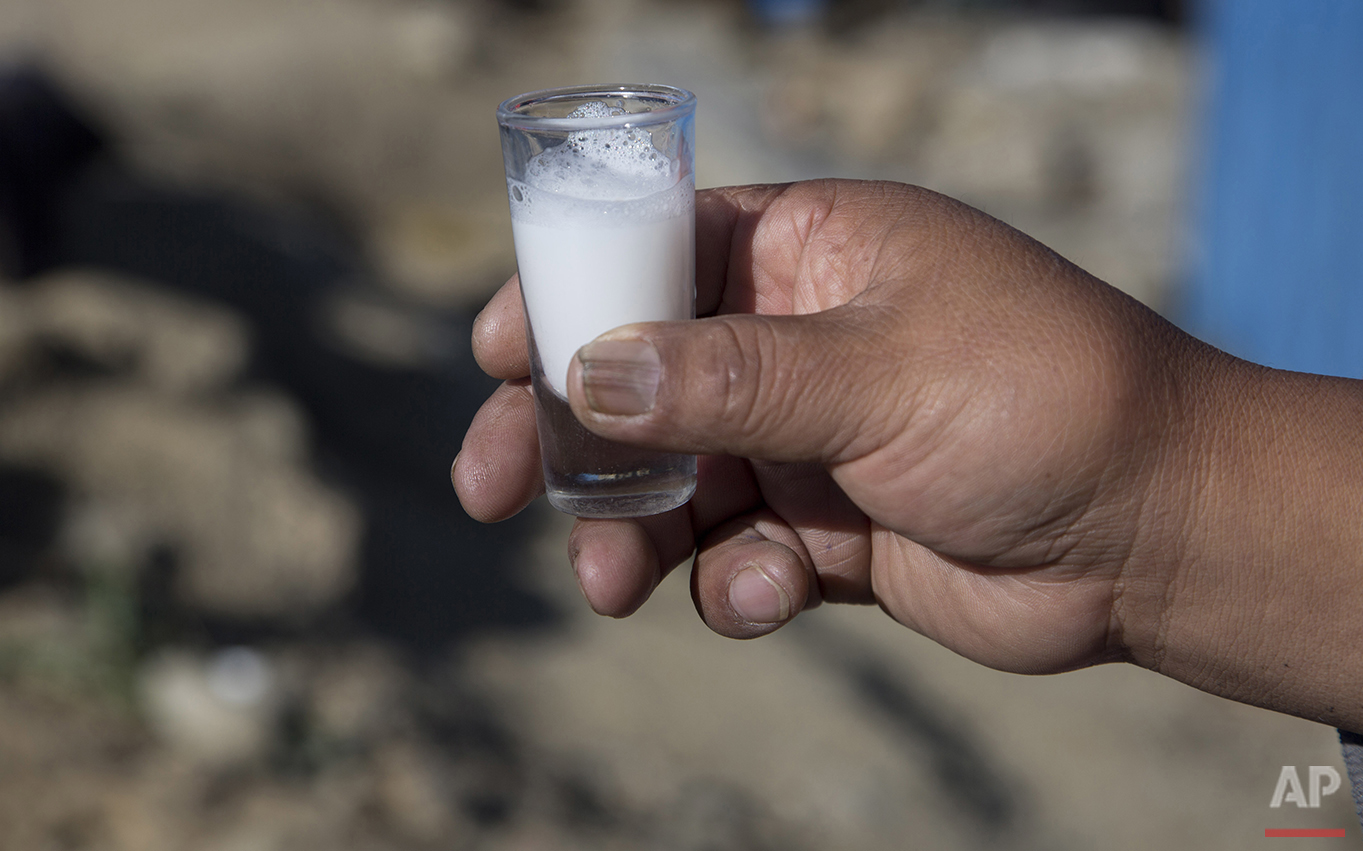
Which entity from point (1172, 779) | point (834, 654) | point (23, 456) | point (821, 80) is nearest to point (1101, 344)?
point (1172, 779)

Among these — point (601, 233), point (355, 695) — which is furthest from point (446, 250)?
point (601, 233)

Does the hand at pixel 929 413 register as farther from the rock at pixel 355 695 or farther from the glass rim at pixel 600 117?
the rock at pixel 355 695

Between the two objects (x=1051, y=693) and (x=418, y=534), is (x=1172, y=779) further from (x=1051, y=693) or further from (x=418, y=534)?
(x=418, y=534)

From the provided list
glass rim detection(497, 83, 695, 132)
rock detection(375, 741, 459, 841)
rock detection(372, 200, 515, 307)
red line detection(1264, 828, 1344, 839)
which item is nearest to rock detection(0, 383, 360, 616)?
rock detection(375, 741, 459, 841)

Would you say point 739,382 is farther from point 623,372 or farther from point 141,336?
point 141,336

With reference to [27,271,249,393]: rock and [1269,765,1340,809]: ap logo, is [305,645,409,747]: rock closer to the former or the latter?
[27,271,249,393]: rock

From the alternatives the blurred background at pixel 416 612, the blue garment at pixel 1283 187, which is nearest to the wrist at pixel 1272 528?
the blurred background at pixel 416 612
